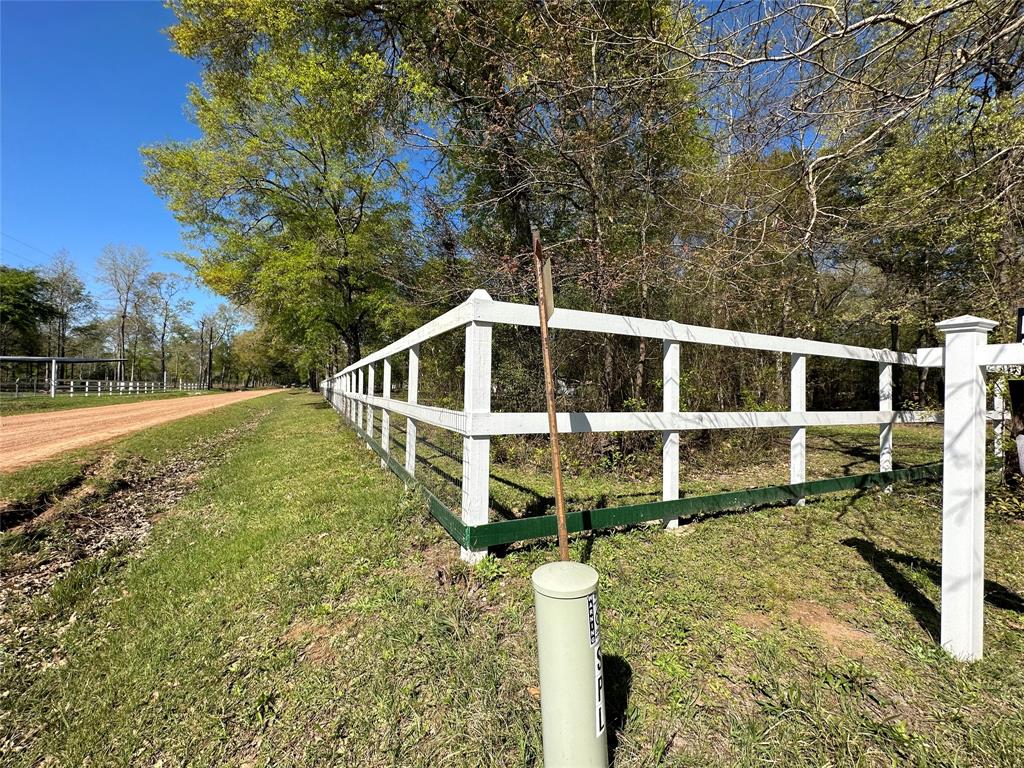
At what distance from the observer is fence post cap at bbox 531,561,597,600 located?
55.6 inches

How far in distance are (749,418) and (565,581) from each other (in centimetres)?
318

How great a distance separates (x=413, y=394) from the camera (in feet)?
13.8

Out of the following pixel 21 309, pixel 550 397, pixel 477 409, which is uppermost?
pixel 21 309

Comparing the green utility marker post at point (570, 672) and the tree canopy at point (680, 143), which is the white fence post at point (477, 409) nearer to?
the green utility marker post at point (570, 672)

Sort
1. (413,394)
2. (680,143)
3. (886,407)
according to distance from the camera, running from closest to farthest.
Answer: (413,394) < (886,407) < (680,143)

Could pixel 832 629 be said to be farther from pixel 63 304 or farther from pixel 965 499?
pixel 63 304

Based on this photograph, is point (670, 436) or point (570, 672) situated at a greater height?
point (670, 436)

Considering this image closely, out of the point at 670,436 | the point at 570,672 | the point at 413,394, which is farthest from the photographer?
the point at 413,394

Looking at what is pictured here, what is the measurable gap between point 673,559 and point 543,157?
5720 mm

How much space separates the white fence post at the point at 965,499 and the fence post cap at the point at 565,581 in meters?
1.96

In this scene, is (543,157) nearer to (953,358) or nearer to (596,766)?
(953,358)

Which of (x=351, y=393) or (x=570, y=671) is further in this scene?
(x=351, y=393)

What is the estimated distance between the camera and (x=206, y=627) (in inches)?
101

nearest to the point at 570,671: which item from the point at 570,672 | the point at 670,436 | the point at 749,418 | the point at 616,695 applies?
the point at 570,672
